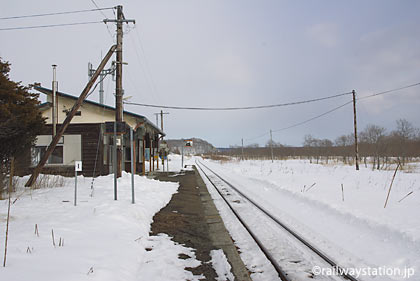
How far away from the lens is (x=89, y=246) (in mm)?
4246

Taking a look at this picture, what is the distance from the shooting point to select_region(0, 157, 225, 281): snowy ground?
3.34 meters

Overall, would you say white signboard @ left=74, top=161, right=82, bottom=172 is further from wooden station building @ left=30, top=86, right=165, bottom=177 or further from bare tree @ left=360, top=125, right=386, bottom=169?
bare tree @ left=360, top=125, right=386, bottom=169

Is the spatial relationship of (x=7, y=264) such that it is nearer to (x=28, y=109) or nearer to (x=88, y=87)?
(x=28, y=109)

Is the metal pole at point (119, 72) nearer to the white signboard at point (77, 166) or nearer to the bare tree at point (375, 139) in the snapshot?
the white signboard at point (77, 166)

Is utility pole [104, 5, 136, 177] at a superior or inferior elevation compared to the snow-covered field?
superior

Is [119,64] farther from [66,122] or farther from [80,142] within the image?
[80,142]

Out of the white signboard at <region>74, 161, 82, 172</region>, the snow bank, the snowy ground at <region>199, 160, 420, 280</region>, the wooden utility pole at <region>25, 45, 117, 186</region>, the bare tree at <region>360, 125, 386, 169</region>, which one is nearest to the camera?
the snow bank

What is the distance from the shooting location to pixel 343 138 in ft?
197

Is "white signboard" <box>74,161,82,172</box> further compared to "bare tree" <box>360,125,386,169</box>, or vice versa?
"bare tree" <box>360,125,386,169</box>

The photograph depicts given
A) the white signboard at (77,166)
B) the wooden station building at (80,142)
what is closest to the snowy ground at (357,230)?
the white signboard at (77,166)

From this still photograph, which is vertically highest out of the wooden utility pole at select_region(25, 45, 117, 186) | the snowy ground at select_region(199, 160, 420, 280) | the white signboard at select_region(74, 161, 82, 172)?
the wooden utility pole at select_region(25, 45, 117, 186)

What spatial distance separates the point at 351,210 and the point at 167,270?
5.46 m

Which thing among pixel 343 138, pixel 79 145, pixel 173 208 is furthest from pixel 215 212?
pixel 343 138

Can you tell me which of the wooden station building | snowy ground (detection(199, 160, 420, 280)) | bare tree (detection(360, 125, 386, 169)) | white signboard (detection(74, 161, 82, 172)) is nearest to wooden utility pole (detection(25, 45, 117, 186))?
white signboard (detection(74, 161, 82, 172))
